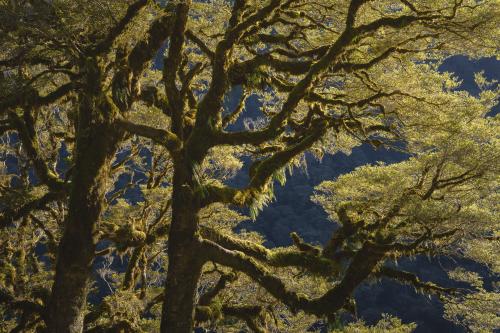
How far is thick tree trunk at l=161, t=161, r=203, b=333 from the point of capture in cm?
679

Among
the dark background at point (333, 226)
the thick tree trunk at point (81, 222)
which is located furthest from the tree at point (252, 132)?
the dark background at point (333, 226)

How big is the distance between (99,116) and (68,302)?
2.82 m

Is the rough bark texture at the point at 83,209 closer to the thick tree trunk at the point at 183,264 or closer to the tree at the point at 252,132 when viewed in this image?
the tree at the point at 252,132

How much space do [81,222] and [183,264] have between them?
1790 millimetres

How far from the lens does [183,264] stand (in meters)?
6.82

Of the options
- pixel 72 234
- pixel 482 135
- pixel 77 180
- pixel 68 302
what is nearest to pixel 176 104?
pixel 77 180

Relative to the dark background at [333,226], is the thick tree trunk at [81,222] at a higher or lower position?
lower

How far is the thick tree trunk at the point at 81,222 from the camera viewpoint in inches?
280

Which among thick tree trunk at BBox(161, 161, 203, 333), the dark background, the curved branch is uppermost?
the dark background

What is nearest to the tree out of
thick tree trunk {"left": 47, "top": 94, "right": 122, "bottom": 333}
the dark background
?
thick tree trunk {"left": 47, "top": 94, "right": 122, "bottom": 333}

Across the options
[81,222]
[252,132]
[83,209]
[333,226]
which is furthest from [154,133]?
[333,226]

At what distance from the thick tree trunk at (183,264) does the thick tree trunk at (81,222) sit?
138 cm

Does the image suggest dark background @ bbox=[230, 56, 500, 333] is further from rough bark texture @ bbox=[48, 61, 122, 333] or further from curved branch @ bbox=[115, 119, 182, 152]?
curved branch @ bbox=[115, 119, 182, 152]

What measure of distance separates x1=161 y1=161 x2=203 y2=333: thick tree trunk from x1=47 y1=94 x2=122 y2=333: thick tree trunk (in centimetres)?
138
